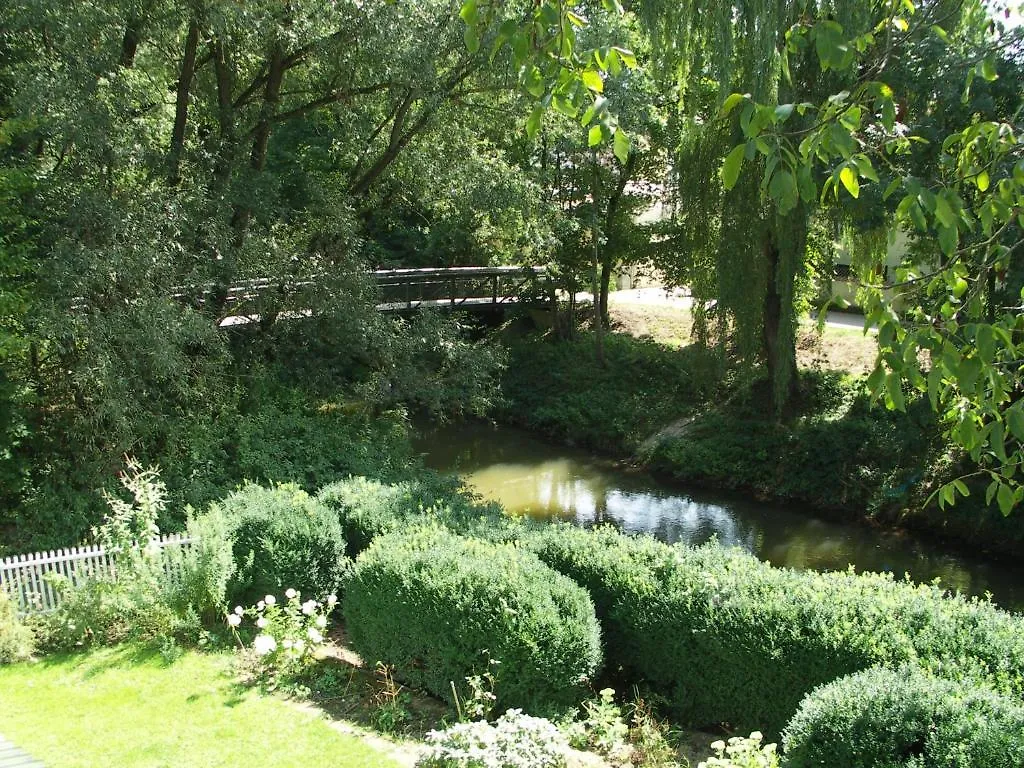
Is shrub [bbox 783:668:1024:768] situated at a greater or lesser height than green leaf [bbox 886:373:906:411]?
lesser

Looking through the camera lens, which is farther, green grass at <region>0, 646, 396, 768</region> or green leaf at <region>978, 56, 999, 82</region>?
green grass at <region>0, 646, 396, 768</region>

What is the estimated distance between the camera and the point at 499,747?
5.05 metres

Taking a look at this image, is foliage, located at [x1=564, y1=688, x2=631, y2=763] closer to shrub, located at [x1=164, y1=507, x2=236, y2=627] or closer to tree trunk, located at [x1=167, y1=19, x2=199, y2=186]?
shrub, located at [x1=164, y1=507, x2=236, y2=627]

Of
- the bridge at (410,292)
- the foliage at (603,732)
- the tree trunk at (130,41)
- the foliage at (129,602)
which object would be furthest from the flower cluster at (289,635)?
the tree trunk at (130,41)

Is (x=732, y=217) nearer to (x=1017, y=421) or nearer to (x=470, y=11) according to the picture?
(x=470, y=11)

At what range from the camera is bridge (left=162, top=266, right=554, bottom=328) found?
1360 centimetres

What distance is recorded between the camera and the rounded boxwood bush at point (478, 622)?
20.2ft

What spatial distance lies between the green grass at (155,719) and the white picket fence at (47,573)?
2.75 feet

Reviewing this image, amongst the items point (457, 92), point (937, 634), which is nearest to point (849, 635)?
point (937, 634)

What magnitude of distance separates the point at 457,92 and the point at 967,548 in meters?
11.1

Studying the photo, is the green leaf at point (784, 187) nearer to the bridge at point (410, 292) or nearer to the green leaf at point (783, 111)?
the green leaf at point (783, 111)

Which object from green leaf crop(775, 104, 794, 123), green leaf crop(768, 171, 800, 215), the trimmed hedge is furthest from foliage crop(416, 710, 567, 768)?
green leaf crop(775, 104, 794, 123)

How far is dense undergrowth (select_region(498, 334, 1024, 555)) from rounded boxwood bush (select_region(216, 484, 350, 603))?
7.91 m

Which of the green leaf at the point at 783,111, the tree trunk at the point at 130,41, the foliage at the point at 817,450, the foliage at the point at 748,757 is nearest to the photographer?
the green leaf at the point at 783,111
